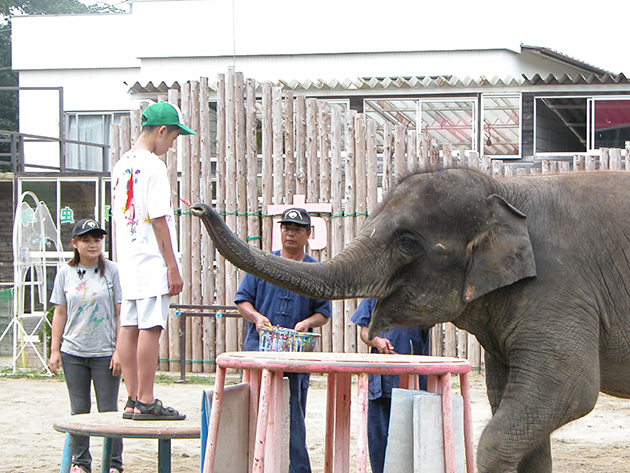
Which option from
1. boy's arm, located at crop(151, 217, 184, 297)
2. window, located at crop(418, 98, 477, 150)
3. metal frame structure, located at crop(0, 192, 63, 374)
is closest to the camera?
boy's arm, located at crop(151, 217, 184, 297)

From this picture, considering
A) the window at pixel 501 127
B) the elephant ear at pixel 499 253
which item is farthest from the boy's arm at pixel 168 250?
the window at pixel 501 127

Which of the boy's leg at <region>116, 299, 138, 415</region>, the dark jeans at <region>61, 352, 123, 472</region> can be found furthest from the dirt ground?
the boy's leg at <region>116, 299, 138, 415</region>

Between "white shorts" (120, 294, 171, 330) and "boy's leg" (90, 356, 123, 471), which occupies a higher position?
"white shorts" (120, 294, 171, 330)

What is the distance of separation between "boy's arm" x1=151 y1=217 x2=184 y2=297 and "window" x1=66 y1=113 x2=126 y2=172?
2371 centimetres

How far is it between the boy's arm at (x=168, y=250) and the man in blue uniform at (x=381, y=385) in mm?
1357

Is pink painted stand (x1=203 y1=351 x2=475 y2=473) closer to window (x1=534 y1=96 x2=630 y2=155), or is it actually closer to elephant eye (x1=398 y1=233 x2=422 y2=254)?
elephant eye (x1=398 y1=233 x2=422 y2=254)

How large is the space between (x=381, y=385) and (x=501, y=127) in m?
17.0

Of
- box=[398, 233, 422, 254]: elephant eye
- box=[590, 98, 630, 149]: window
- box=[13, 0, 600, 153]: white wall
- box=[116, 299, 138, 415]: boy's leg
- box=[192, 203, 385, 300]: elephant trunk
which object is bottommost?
box=[116, 299, 138, 415]: boy's leg

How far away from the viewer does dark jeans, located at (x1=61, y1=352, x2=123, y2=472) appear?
21.5ft

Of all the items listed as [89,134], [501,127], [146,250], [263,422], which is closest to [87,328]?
[146,250]

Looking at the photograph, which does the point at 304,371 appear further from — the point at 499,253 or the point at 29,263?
the point at 29,263

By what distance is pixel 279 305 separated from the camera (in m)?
6.18

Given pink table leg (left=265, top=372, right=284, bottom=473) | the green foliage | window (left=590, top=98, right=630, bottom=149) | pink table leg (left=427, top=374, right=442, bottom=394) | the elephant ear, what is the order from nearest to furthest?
pink table leg (left=265, top=372, right=284, bottom=473), pink table leg (left=427, top=374, right=442, bottom=394), the elephant ear, window (left=590, top=98, right=630, bottom=149), the green foliage

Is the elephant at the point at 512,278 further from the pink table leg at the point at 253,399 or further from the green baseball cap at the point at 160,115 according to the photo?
the green baseball cap at the point at 160,115
